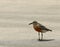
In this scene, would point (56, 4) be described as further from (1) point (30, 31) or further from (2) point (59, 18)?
(1) point (30, 31)

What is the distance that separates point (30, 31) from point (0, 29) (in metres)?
0.80

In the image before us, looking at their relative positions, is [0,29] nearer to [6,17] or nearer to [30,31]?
[30,31]

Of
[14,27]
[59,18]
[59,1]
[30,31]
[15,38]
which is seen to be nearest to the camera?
[15,38]

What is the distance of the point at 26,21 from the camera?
11688mm

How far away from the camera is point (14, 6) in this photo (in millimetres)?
15133

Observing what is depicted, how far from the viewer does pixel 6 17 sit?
12.4 m

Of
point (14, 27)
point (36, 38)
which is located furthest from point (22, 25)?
point (36, 38)

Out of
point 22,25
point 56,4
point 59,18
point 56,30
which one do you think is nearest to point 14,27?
point 22,25

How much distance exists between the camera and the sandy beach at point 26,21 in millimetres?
8109

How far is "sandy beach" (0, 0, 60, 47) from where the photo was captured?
8.11 meters

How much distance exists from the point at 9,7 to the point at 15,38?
20.6ft

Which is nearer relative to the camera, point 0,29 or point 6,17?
point 0,29

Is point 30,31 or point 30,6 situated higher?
point 30,6

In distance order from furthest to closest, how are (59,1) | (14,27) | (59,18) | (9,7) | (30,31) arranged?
(59,1)
(9,7)
(59,18)
(14,27)
(30,31)
